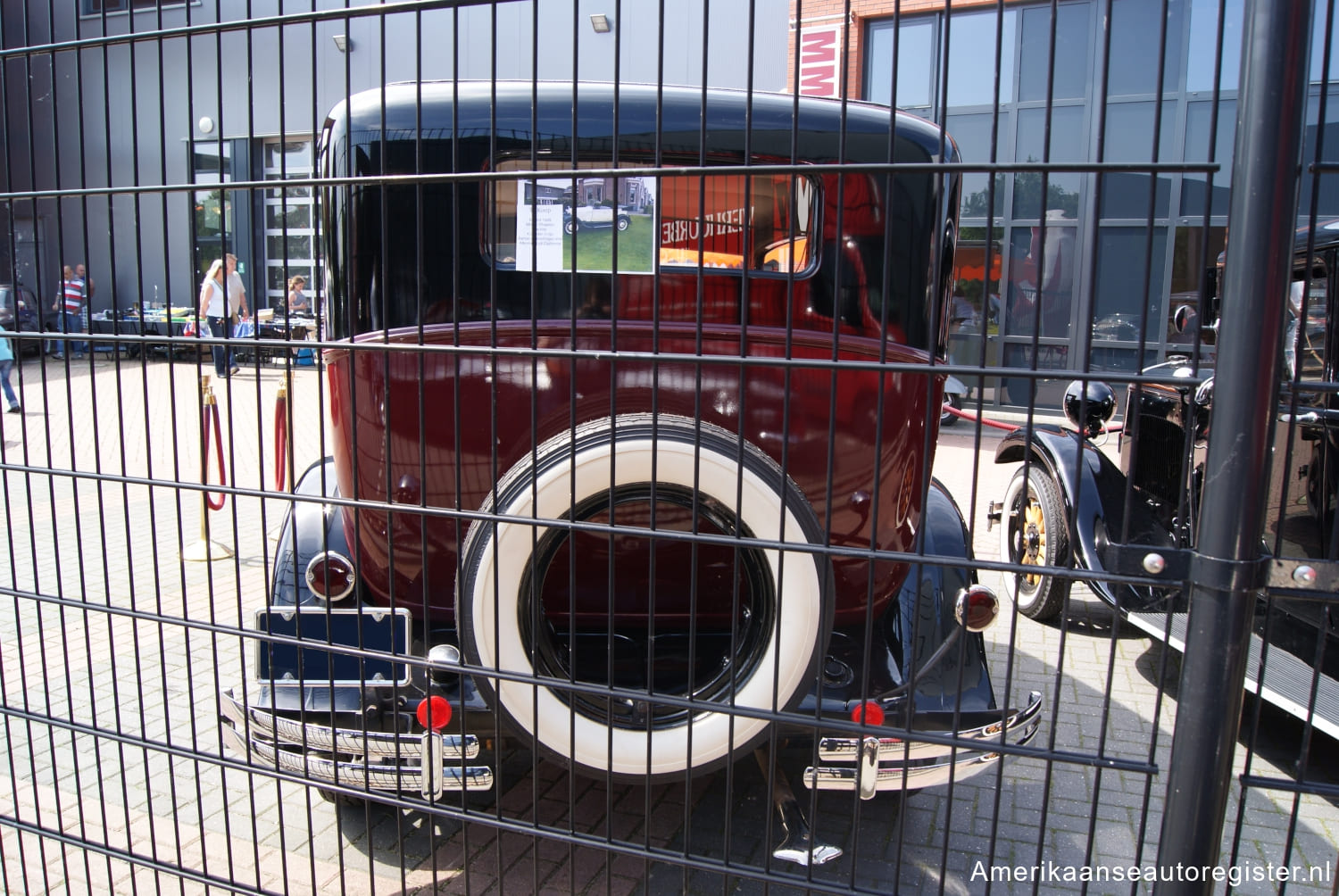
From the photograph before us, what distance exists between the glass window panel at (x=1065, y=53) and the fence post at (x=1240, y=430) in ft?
34.1

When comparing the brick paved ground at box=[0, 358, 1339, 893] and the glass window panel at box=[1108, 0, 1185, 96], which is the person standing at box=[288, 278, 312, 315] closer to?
the brick paved ground at box=[0, 358, 1339, 893]

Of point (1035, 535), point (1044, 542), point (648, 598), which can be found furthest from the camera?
point (1035, 535)

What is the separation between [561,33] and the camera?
13000 millimetres

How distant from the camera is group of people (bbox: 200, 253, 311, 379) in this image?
1685 mm

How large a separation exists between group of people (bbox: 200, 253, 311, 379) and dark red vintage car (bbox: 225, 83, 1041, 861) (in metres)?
0.35

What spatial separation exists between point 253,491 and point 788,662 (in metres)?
1.18

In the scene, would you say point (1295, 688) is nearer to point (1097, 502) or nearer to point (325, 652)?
point (1097, 502)

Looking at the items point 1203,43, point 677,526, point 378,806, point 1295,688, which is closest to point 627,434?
point 677,526

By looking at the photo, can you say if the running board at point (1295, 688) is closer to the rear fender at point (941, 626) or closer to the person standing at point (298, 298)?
the rear fender at point (941, 626)

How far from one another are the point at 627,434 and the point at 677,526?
74cm

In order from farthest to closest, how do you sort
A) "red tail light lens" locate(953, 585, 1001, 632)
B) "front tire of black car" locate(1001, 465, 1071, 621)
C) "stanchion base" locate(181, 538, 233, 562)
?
1. "stanchion base" locate(181, 538, 233, 562)
2. "front tire of black car" locate(1001, 465, 1071, 621)
3. "red tail light lens" locate(953, 585, 1001, 632)

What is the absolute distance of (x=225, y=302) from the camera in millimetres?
1578

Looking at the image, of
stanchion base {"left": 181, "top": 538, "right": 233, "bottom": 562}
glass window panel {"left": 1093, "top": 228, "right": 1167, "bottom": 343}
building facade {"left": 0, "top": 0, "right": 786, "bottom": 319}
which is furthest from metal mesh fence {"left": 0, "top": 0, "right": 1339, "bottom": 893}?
glass window panel {"left": 1093, "top": 228, "right": 1167, "bottom": 343}

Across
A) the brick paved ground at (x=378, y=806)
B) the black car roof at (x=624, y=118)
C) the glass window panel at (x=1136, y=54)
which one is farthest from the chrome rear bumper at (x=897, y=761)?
the glass window panel at (x=1136, y=54)
